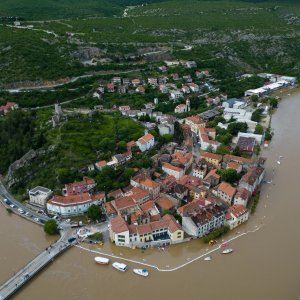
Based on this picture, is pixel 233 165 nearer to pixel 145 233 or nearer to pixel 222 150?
pixel 222 150

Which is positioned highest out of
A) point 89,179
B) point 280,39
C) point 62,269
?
point 280,39

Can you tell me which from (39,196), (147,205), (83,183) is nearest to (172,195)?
(147,205)

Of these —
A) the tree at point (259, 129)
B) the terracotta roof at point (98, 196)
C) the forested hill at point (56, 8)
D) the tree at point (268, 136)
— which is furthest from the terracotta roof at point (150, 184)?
the forested hill at point (56, 8)

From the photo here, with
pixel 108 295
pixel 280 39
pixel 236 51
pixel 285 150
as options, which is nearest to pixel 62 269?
pixel 108 295

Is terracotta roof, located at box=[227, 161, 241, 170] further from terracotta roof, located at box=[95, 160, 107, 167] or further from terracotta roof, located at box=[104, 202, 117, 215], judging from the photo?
terracotta roof, located at box=[104, 202, 117, 215]

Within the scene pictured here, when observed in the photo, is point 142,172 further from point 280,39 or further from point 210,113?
point 280,39

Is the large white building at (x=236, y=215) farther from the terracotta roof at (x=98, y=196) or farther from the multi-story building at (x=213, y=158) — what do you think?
the terracotta roof at (x=98, y=196)
